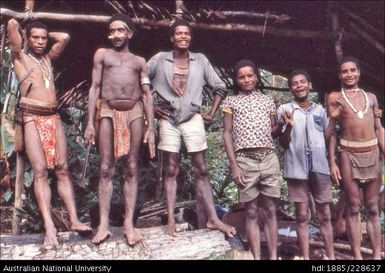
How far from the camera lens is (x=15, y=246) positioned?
390 centimetres

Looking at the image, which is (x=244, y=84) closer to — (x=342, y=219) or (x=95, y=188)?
(x=342, y=219)

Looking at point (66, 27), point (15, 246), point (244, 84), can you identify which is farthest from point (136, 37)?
point (15, 246)

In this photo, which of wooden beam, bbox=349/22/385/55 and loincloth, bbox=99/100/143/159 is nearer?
loincloth, bbox=99/100/143/159

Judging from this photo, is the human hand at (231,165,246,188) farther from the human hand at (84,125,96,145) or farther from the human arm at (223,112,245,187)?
the human hand at (84,125,96,145)

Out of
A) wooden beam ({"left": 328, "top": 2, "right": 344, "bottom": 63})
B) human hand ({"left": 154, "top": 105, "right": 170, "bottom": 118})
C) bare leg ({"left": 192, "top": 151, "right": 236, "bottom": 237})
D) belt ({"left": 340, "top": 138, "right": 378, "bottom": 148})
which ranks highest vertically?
wooden beam ({"left": 328, "top": 2, "right": 344, "bottom": 63})

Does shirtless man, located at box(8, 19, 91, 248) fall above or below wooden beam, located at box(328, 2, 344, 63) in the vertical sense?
below

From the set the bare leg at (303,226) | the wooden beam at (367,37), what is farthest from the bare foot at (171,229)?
the wooden beam at (367,37)

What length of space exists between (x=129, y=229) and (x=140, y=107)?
1.10 meters

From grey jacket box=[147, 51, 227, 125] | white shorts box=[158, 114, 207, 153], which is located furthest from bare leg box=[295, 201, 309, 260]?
grey jacket box=[147, 51, 227, 125]

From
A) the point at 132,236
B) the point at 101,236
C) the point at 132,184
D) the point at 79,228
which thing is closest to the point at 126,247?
the point at 132,236

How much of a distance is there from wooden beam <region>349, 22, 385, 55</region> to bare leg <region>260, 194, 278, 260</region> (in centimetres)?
220

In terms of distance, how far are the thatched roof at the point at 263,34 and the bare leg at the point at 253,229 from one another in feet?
6.69

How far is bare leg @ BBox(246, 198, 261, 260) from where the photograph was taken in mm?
4125

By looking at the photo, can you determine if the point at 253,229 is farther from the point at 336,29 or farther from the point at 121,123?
the point at 336,29
